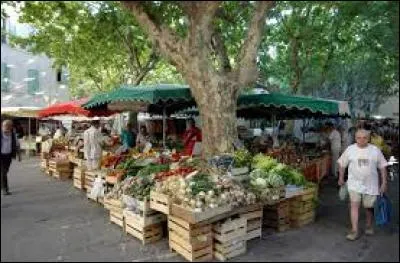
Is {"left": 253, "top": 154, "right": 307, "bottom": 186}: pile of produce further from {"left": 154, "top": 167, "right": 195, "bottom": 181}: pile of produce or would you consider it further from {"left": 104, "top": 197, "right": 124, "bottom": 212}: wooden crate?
{"left": 104, "top": 197, "right": 124, "bottom": 212}: wooden crate

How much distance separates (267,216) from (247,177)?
0.85 meters

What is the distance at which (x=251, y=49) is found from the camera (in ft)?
30.8

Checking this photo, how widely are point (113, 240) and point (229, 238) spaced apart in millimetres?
1965

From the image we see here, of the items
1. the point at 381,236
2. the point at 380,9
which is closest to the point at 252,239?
the point at 381,236

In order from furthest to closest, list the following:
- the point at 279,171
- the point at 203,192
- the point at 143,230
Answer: the point at 279,171
the point at 143,230
the point at 203,192

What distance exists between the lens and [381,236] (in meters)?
7.76

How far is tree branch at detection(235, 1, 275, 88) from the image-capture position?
9.09m

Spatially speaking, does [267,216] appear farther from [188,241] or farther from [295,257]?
[188,241]

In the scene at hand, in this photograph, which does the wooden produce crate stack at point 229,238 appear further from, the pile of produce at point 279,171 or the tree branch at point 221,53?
the tree branch at point 221,53

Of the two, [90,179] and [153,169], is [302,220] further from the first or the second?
[90,179]

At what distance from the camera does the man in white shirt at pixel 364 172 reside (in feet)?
24.2

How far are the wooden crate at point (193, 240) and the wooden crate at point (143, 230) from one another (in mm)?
686

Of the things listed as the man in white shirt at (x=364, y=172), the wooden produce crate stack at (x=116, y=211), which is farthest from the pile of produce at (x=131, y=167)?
the man in white shirt at (x=364, y=172)

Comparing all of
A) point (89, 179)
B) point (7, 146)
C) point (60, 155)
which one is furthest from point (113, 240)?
point (60, 155)
